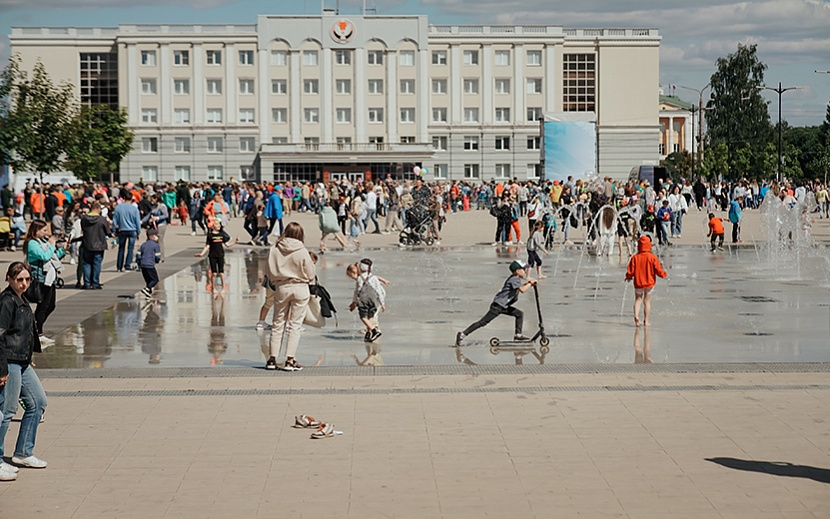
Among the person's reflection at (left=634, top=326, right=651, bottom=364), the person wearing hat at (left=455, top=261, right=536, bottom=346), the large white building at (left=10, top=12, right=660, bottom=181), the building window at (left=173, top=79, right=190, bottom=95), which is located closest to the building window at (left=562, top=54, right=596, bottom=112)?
the large white building at (left=10, top=12, right=660, bottom=181)

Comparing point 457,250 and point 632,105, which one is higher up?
point 632,105

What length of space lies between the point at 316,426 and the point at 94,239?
1224cm

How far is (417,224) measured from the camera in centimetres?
3319

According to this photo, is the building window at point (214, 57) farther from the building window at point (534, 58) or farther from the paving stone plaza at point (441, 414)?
the paving stone plaza at point (441, 414)

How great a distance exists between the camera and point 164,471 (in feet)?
27.1

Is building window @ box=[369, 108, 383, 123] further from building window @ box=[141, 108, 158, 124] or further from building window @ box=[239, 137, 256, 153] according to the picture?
building window @ box=[141, 108, 158, 124]

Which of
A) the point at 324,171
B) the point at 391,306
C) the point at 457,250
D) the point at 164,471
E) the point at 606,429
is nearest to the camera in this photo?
the point at 164,471

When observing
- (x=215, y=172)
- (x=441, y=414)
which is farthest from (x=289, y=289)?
(x=215, y=172)

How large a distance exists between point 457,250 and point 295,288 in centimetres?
1914

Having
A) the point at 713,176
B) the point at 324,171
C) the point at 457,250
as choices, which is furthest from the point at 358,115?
the point at 457,250

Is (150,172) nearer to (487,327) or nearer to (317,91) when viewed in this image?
(317,91)

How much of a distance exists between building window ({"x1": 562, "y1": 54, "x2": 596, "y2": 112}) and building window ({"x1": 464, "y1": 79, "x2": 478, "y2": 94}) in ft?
25.2

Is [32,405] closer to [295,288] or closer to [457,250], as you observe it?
[295,288]

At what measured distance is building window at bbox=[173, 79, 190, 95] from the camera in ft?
322
